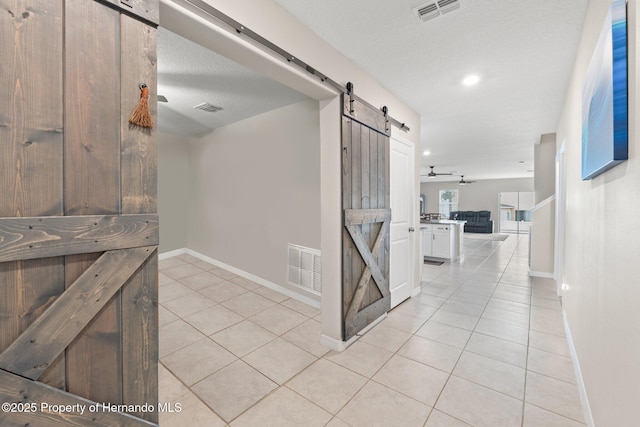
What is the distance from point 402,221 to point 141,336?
2929mm

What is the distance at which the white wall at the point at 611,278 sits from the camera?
95 centimetres

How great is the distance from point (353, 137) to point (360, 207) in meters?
0.66

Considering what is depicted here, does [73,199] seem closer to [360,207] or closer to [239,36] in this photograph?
[239,36]

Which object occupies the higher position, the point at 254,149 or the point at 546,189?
the point at 254,149

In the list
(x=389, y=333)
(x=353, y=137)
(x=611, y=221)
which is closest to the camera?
(x=611, y=221)

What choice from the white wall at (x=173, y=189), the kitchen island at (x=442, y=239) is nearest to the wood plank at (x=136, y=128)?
the white wall at (x=173, y=189)

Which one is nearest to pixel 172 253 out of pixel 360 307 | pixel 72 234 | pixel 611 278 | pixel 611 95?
pixel 360 307

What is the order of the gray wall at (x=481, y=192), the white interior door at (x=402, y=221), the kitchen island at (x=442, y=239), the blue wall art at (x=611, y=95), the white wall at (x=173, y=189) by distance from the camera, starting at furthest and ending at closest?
the gray wall at (x=481, y=192) → the kitchen island at (x=442, y=239) → the white wall at (x=173, y=189) → the white interior door at (x=402, y=221) → the blue wall art at (x=611, y=95)

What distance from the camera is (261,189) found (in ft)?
13.4

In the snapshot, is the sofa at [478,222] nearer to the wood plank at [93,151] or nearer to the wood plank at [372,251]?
the wood plank at [372,251]

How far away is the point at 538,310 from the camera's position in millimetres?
3293

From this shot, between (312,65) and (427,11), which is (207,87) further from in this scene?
(427,11)

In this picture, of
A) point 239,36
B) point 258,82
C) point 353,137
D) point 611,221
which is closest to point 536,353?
point 611,221

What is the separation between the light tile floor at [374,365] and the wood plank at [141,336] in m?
0.60
